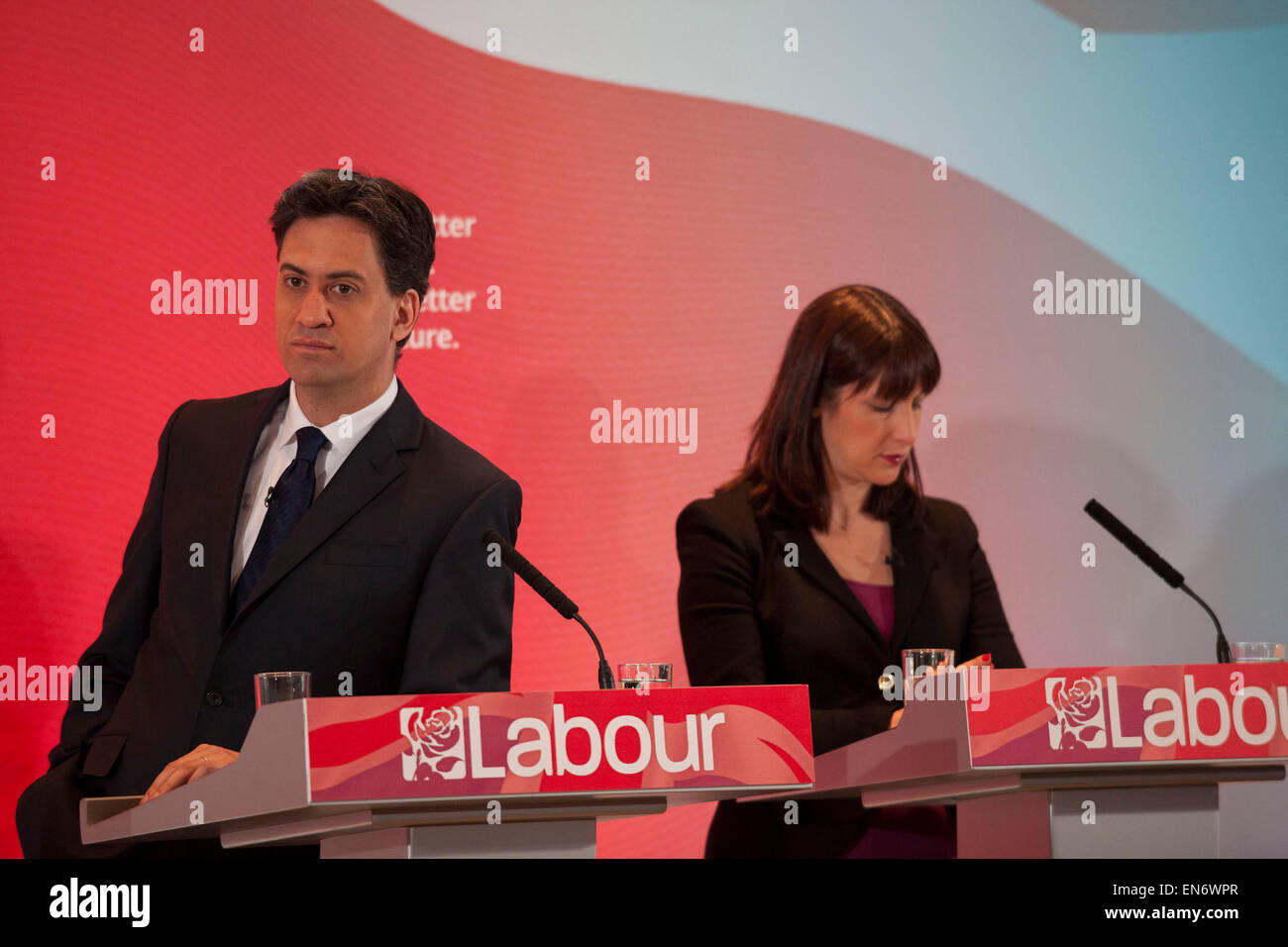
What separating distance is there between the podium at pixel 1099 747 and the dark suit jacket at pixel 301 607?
869 millimetres

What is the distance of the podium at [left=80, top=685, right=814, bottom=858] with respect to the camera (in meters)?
1.95

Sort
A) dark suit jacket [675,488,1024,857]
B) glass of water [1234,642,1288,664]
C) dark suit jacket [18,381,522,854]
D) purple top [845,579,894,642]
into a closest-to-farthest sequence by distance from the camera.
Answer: glass of water [1234,642,1288,664], dark suit jacket [18,381,522,854], dark suit jacket [675,488,1024,857], purple top [845,579,894,642]

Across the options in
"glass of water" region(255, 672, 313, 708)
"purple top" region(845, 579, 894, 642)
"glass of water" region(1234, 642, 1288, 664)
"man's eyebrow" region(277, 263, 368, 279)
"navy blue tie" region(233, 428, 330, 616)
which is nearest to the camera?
"glass of water" region(255, 672, 313, 708)

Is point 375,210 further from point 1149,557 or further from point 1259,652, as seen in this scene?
point 1259,652

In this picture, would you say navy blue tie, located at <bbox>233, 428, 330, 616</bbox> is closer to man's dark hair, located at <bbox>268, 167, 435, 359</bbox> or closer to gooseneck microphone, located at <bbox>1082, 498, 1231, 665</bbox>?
man's dark hair, located at <bbox>268, 167, 435, 359</bbox>

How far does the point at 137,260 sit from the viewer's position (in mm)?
3908

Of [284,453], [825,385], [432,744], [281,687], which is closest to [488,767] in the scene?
[432,744]

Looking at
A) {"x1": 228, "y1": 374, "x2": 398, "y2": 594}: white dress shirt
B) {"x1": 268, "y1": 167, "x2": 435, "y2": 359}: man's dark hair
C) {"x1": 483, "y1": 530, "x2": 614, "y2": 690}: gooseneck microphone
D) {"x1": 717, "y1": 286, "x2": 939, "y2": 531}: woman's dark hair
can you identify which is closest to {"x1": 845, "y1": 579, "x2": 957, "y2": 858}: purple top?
{"x1": 717, "y1": 286, "x2": 939, "y2": 531}: woman's dark hair

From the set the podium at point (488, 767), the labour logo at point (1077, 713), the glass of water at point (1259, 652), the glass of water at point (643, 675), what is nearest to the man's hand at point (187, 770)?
the podium at point (488, 767)

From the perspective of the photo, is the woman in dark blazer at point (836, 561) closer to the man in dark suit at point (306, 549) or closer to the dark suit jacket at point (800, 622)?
the dark suit jacket at point (800, 622)

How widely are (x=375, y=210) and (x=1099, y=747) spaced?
1861mm

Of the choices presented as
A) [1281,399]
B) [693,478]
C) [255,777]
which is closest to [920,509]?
[693,478]

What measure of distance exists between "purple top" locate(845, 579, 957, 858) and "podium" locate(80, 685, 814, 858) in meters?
1.12

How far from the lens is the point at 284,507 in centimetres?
291
